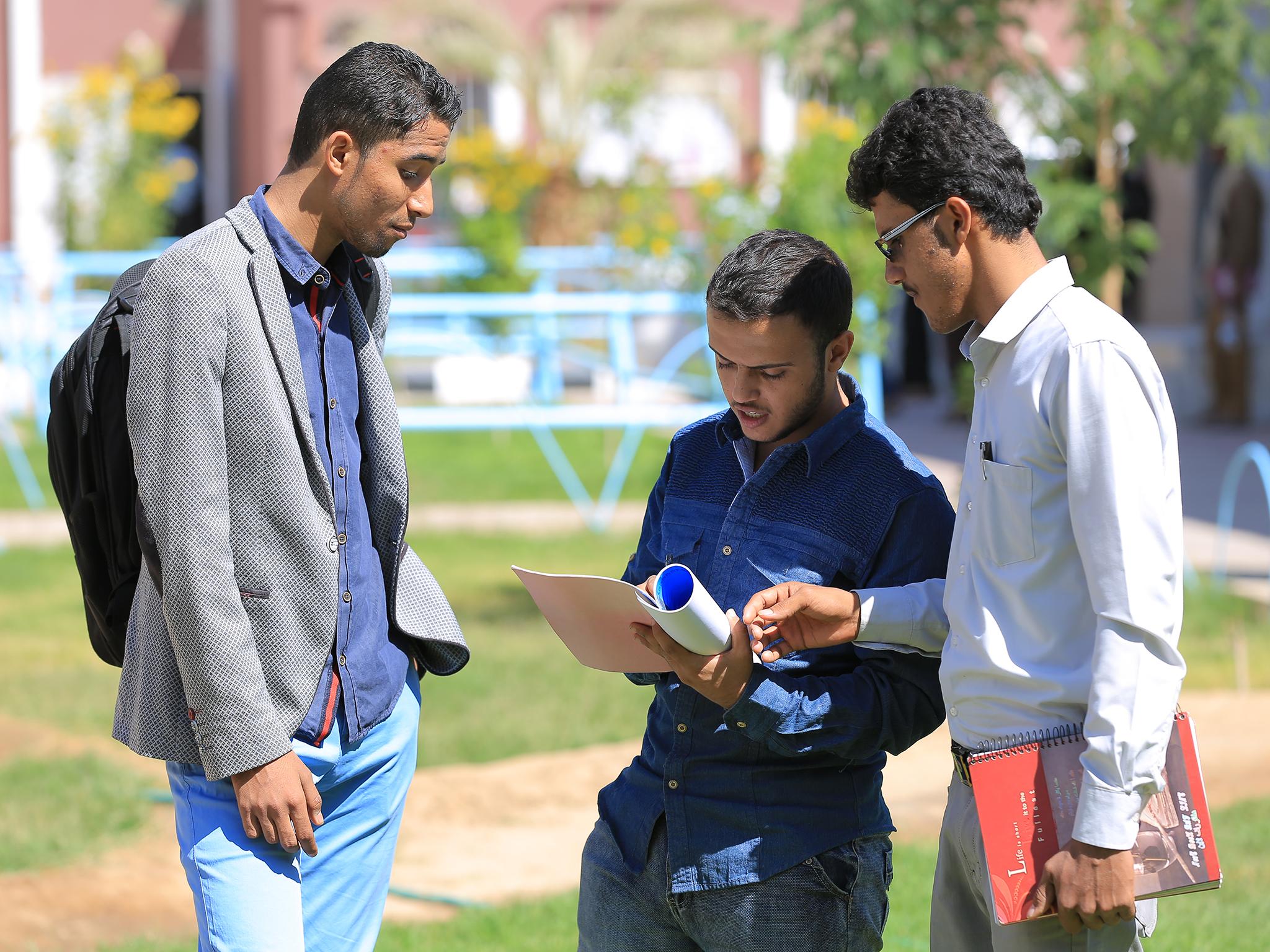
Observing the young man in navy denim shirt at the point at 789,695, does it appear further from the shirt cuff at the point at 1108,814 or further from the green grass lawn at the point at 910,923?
the green grass lawn at the point at 910,923

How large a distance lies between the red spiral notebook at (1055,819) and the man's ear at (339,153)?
131 cm

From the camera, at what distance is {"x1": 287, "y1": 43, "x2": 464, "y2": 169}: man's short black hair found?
2.49 m

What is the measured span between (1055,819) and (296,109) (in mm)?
17772

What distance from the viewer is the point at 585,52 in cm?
1816

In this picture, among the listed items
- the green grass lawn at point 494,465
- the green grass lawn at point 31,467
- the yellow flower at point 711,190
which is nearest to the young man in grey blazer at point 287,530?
the yellow flower at point 711,190

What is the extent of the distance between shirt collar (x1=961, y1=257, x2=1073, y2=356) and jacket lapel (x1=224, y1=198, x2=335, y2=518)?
39.8 inches

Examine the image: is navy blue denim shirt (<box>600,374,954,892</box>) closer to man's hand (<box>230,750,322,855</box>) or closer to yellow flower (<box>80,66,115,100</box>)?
man's hand (<box>230,750,322,855</box>)

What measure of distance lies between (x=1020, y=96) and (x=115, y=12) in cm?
1554

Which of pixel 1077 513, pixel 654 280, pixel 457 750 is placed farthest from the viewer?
pixel 654 280

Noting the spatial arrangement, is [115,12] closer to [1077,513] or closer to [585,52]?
[585,52]

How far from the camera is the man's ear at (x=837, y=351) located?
2.47m

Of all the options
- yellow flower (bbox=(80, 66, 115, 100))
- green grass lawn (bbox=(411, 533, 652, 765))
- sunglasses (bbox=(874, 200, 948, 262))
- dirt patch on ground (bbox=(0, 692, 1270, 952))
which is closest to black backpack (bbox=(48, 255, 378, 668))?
sunglasses (bbox=(874, 200, 948, 262))

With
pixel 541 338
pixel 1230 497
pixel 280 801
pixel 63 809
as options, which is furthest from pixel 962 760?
pixel 541 338

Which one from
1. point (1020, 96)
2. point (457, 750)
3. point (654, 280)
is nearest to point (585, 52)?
point (654, 280)
